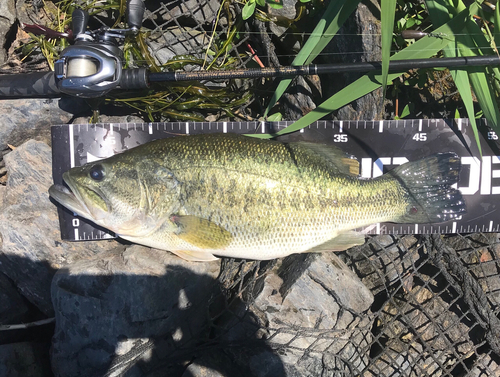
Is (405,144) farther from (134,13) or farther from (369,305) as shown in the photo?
(134,13)

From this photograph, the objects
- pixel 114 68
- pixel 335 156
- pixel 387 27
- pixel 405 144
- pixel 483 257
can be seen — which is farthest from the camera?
pixel 483 257

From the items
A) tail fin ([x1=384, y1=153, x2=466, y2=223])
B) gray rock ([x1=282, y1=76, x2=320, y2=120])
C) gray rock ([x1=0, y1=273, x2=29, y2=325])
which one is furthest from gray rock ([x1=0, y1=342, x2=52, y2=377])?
tail fin ([x1=384, y1=153, x2=466, y2=223])

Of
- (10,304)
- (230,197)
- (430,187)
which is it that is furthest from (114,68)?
(430,187)

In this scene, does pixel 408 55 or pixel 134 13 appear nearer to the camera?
pixel 408 55

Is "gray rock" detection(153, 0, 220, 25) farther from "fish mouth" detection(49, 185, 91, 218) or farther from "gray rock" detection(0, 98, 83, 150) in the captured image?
"fish mouth" detection(49, 185, 91, 218)

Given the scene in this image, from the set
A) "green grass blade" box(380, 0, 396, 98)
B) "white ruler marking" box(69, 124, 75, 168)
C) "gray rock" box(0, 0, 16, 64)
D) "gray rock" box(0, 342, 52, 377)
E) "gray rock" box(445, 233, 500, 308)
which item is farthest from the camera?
"gray rock" box(0, 0, 16, 64)

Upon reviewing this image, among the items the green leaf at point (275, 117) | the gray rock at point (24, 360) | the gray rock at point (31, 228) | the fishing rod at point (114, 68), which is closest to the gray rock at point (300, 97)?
the green leaf at point (275, 117)

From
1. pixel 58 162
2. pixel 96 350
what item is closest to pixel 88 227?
pixel 58 162

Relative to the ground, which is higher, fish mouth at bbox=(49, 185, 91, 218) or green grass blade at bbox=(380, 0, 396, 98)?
green grass blade at bbox=(380, 0, 396, 98)
